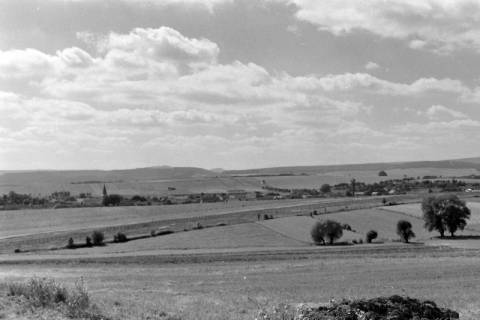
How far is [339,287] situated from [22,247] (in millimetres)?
62359

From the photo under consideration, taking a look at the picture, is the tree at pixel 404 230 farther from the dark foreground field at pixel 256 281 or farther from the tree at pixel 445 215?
the dark foreground field at pixel 256 281

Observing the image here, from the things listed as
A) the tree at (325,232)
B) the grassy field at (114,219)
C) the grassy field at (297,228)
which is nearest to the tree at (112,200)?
the grassy field at (114,219)

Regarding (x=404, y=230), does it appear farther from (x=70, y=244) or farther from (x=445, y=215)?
(x=70, y=244)

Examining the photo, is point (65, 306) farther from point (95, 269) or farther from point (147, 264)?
point (147, 264)

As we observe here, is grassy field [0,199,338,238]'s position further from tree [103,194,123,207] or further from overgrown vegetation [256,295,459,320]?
overgrown vegetation [256,295,459,320]

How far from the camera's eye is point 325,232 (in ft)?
260

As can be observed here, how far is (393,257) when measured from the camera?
51.3 meters

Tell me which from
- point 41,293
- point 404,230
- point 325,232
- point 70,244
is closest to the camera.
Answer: point 41,293

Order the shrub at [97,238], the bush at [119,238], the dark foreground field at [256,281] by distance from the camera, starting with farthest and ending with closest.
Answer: the bush at [119,238], the shrub at [97,238], the dark foreground field at [256,281]

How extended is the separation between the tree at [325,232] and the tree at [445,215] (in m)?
18.2

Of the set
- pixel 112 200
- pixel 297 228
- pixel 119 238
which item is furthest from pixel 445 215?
pixel 112 200

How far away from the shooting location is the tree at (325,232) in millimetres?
79062

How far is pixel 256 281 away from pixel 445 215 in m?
59.9

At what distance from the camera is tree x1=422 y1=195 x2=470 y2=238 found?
86438mm
